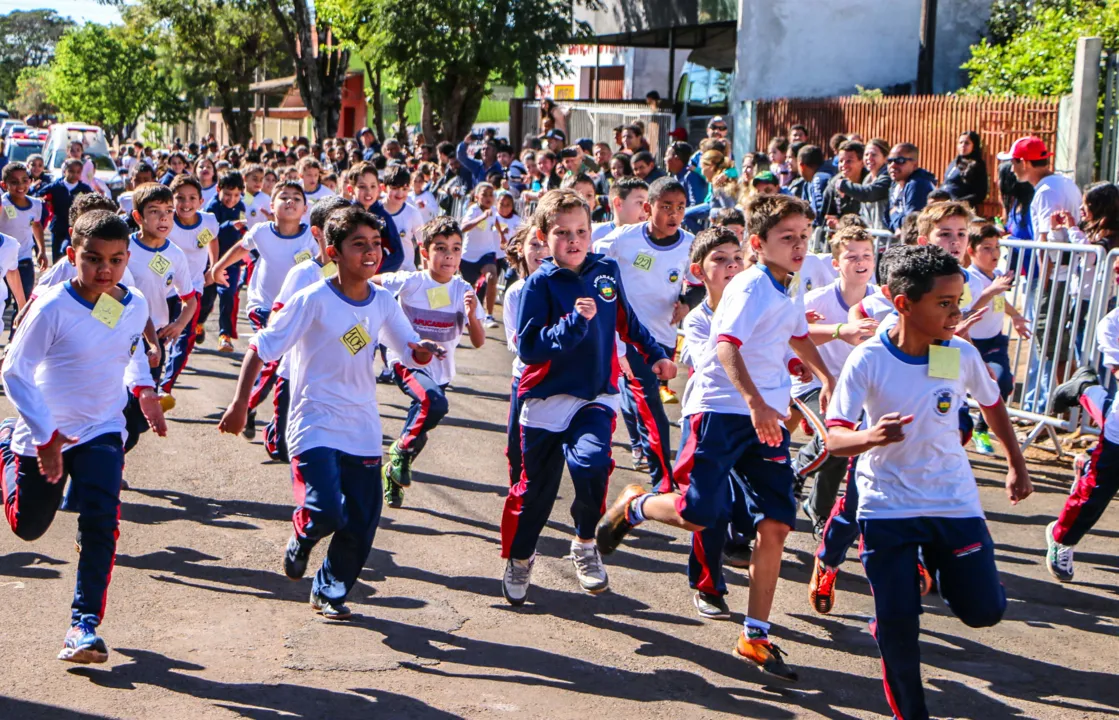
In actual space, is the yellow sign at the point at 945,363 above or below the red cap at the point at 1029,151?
below

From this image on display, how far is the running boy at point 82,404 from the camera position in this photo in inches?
213

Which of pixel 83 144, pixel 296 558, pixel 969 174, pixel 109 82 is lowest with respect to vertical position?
pixel 296 558

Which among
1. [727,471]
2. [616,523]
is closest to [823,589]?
[727,471]

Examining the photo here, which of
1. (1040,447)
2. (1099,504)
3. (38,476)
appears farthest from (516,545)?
(1040,447)

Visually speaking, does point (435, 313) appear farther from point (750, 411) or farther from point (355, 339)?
point (750, 411)

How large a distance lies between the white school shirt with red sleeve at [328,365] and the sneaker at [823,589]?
2.02m

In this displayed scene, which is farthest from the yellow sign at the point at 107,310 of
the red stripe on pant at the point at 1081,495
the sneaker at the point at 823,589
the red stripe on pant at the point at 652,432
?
the red stripe on pant at the point at 1081,495

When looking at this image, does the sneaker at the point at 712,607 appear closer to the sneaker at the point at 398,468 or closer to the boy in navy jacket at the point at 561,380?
the boy in navy jacket at the point at 561,380

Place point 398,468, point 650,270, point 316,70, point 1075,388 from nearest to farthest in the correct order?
point 1075,388 < point 398,468 < point 650,270 < point 316,70

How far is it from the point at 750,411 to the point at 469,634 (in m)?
1.54

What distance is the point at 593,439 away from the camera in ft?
20.3

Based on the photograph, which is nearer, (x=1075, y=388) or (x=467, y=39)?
(x=1075, y=388)

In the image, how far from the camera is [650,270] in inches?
341

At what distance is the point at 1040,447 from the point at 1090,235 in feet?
5.19
